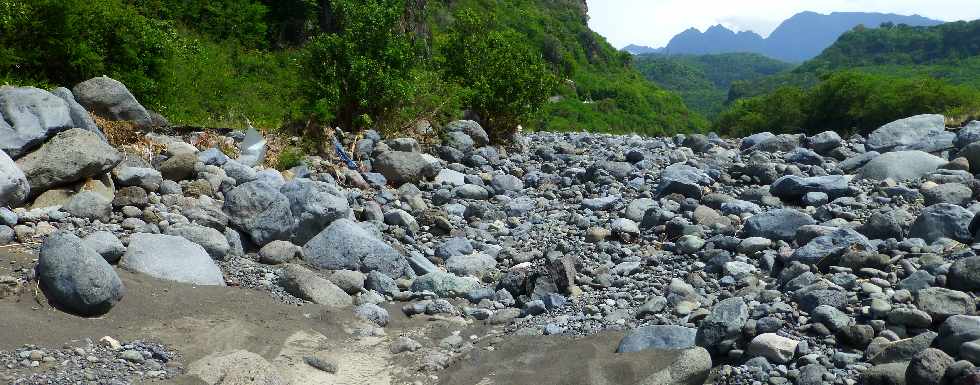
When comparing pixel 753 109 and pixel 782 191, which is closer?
pixel 782 191

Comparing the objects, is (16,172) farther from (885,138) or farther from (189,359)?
(885,138)

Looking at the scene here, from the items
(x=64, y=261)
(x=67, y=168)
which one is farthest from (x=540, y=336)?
(x=67, y=168)

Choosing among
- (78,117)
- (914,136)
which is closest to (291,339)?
(78,117)

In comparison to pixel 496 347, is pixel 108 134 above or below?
above

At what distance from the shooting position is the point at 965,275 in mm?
4715

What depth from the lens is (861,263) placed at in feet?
17.8

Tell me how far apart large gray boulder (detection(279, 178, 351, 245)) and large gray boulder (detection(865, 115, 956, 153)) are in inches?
363

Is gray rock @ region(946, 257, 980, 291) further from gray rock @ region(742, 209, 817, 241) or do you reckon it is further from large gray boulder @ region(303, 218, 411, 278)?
large gray boulder @ region(303, 218, 411, 278)

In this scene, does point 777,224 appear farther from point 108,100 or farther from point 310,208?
point 108,100

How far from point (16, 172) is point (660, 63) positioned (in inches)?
4504

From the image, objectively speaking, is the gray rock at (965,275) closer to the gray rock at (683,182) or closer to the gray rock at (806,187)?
the gray rock at (806,187)

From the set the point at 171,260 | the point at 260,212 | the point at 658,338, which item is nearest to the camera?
the point at 658,338

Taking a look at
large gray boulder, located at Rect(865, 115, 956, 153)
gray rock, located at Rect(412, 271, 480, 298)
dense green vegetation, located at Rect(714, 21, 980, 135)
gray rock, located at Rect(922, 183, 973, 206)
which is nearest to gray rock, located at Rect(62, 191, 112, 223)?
gray rock, located at Rect(412, 271, 480, 298)

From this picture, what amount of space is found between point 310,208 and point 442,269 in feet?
4.51
